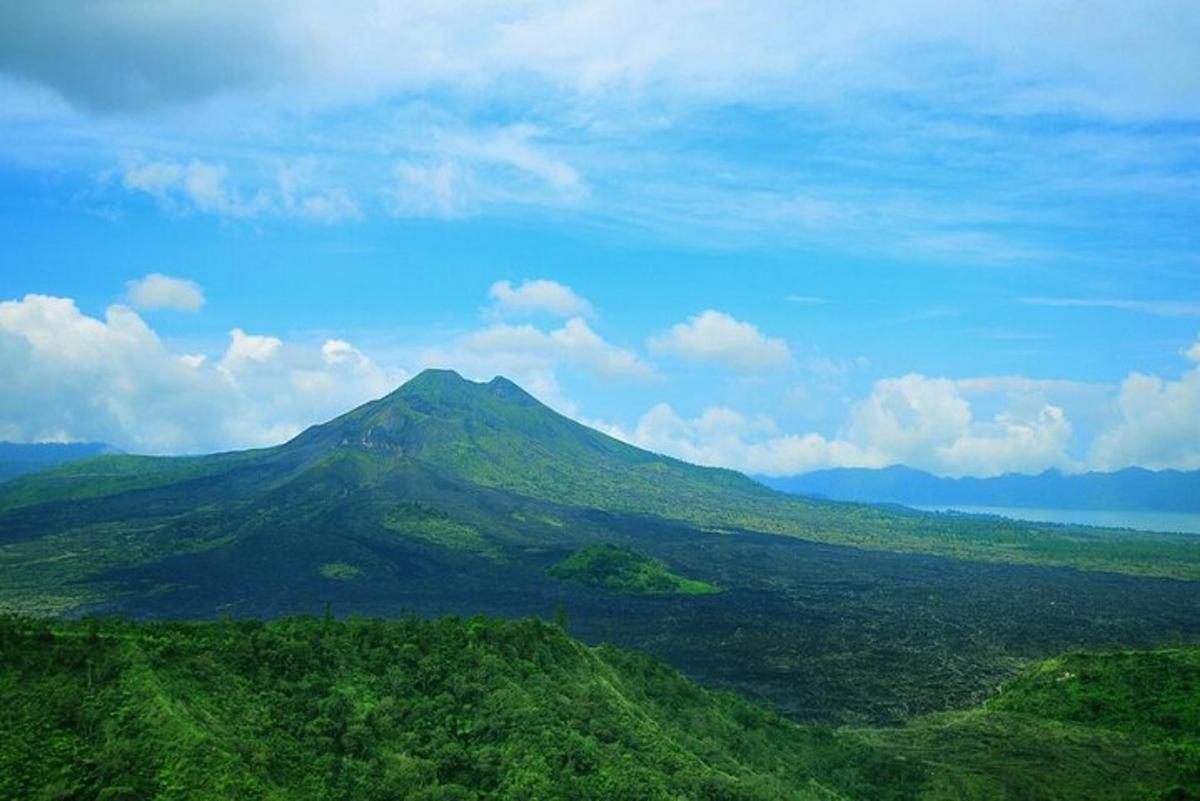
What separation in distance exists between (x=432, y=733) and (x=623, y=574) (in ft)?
327

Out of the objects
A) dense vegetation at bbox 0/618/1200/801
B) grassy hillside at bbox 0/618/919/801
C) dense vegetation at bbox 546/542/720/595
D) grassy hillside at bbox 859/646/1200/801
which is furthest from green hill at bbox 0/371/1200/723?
grassy hillside at bbox 0/618/919/801

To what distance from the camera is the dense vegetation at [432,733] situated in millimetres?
24250

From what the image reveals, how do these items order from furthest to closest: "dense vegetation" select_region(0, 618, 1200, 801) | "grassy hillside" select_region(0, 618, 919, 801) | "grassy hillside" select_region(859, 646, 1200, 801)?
"grassy hillside" select_region(859, 646, 1200, 801) → "dense vegetation" select_region(0, 618, 1200, 801) → "grassy hillside" select_region(0, 618, 919, 801)

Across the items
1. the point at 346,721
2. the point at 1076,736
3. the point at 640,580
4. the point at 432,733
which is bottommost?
the point at 640,580

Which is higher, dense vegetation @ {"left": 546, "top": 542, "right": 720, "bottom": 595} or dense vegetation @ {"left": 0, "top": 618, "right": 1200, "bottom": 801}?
dense vegetation @ {"left": 0, "top": 618, "right": 1200, "bottom": 801}

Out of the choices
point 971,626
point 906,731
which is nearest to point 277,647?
point 906,731

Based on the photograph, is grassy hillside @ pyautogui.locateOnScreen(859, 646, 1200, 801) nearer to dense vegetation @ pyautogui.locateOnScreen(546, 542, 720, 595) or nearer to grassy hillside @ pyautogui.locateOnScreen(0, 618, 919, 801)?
grassy hillside @ pyautogui.locateOnScreen(0, 618, 919, 801)

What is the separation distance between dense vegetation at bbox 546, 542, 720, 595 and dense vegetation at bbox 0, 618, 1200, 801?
257ft

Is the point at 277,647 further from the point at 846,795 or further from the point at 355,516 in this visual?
the point at 355,516

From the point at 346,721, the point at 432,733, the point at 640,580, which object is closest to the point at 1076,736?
the point at 432,733

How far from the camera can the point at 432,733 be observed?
100 ft

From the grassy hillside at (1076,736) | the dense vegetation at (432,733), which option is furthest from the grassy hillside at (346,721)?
the grassy hillside at (1076,736)

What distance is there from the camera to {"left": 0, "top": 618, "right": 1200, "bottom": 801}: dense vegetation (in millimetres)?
24250

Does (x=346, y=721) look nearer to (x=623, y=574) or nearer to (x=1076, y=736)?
(x=1076, y=736)
